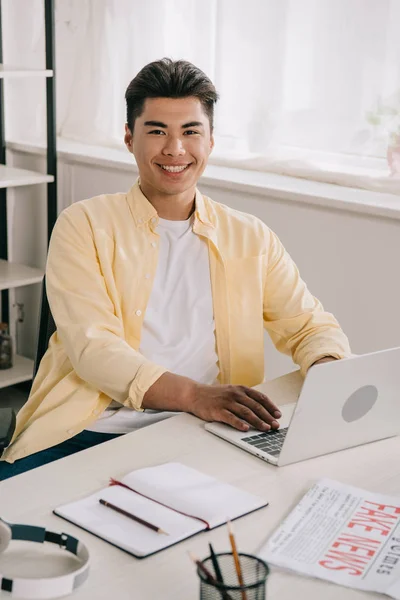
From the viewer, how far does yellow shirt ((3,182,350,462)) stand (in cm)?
176

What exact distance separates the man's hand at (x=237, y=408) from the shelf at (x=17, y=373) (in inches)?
75.6

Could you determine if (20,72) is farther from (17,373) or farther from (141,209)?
(141,209)

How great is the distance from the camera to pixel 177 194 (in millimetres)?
1989

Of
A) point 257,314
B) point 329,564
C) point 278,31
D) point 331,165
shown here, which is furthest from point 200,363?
point 278,31

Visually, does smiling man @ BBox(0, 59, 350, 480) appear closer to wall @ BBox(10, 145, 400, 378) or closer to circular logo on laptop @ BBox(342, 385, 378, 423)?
circular logo on laptop @ BBox(342, 385, 378, 423)

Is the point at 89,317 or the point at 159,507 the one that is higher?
the point at 89,317

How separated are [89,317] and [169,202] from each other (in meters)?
0.38

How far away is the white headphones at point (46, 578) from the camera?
1013 mm

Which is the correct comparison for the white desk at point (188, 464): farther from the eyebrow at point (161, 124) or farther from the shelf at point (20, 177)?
the shelf at point (20, 177)

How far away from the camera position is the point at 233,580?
0.99m

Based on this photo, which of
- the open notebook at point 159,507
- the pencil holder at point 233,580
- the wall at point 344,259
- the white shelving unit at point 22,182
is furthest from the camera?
the white shelving unit at point 22,182

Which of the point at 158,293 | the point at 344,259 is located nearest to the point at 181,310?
the point at 158,293

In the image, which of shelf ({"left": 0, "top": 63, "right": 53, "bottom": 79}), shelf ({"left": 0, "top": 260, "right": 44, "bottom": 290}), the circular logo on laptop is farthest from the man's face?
shelf ({"left": 0, "top": 260, "right": 44, "bottom": 290})

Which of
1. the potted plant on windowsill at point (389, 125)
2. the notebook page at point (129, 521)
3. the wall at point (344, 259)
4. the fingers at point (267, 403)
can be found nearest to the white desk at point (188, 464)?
the notebook page at point (129, 521)
